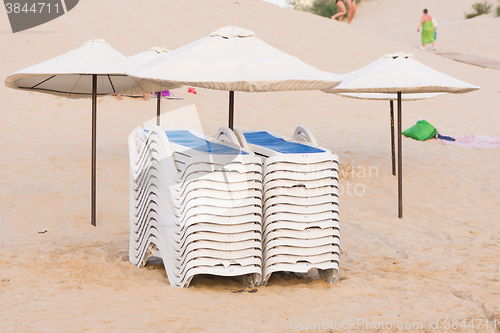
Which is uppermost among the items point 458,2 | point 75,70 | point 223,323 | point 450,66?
point 458,2

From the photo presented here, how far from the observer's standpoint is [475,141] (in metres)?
11.8

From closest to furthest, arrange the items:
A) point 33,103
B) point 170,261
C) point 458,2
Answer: point 170,261, point 33,103, point 458,2

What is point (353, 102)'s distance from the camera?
Result: 15.6 m

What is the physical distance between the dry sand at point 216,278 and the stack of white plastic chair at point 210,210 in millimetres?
255

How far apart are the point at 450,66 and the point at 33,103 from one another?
51.7 ft

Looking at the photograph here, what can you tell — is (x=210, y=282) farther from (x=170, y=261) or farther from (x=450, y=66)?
(x=450, y=66)

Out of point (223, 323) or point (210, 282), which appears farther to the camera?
point (210, 282)

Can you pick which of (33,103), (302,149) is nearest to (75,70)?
(302,149)

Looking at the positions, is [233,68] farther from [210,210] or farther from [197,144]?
[210,210]

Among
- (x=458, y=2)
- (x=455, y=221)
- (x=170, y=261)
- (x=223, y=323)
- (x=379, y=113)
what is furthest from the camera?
(x=458, y=2)

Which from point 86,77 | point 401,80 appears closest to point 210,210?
point 86,77

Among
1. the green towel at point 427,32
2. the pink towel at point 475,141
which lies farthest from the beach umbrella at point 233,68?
the green towel at point 427,32

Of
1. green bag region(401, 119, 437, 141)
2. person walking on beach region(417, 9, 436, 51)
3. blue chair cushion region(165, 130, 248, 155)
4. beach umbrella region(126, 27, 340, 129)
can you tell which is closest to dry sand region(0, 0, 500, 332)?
green bag region(401, 119, 437, 141)

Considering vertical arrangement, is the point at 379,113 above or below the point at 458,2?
below
